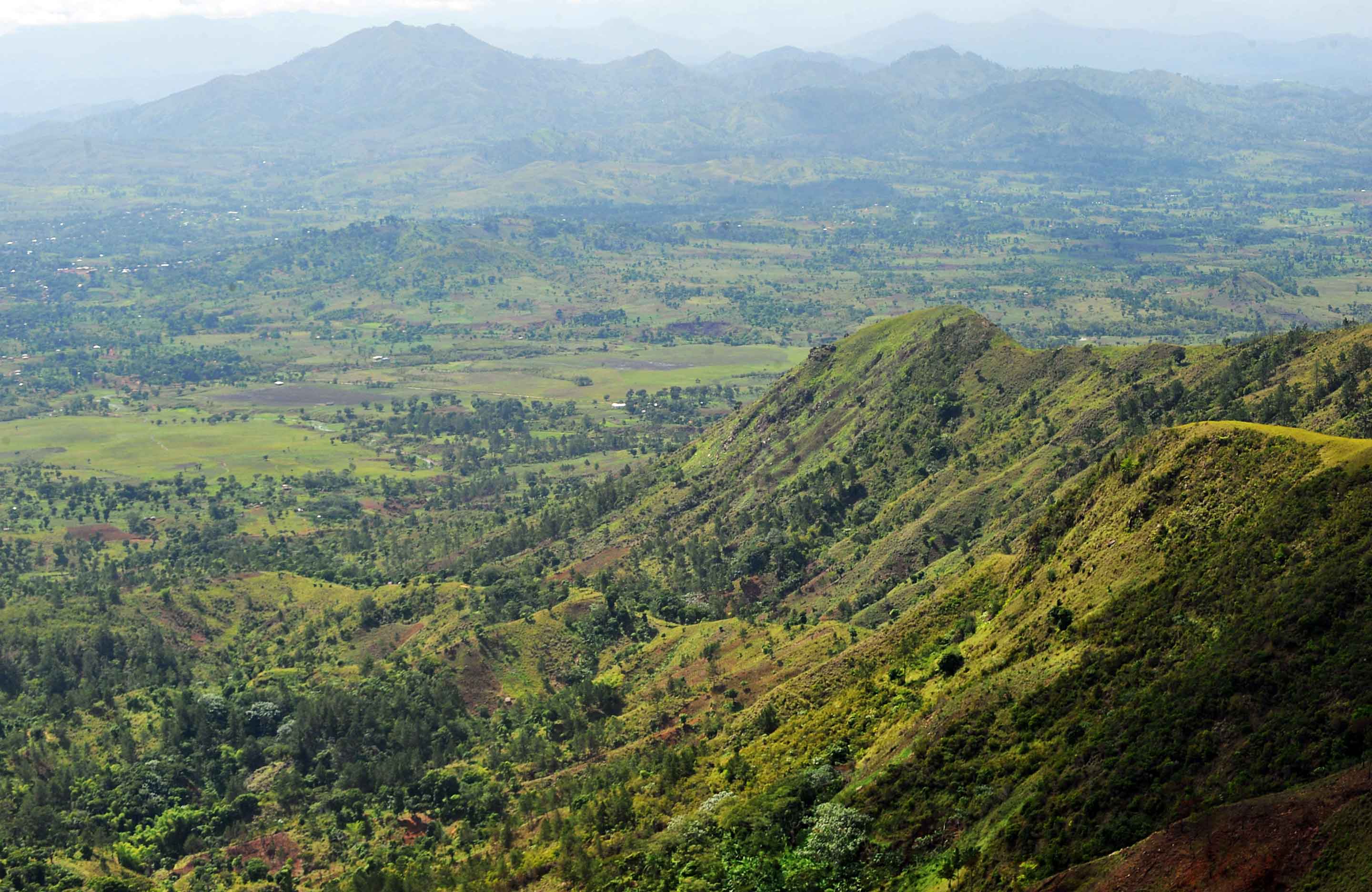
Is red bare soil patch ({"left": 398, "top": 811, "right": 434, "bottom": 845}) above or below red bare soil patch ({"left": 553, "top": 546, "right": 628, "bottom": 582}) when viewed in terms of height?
below

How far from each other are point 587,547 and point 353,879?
8613cm

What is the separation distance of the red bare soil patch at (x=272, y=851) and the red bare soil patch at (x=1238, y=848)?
238ft

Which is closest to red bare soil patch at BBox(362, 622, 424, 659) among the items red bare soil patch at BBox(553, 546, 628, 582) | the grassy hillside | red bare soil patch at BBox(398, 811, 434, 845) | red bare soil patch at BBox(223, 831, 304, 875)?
the grassy hillside

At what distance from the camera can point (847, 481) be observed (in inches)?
6043

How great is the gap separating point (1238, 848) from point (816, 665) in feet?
183

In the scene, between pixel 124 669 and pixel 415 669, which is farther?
pixel 124 669

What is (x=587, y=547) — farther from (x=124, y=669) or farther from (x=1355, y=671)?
(x=1355, y=671)

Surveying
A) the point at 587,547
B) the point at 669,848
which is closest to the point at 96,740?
the point at 587,547

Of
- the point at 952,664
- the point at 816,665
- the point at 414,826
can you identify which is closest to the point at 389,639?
the point at 414,826

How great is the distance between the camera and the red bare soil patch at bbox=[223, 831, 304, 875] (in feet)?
325

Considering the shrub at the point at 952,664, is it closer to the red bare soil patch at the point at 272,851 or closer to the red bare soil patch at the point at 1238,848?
the red bare soil patch at the point at 1238,848

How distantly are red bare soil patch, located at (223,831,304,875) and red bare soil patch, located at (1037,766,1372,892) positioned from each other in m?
72.4

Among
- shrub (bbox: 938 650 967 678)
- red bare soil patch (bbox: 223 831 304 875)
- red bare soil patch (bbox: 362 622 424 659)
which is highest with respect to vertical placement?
shrub (bbox: 938 650 967 678)

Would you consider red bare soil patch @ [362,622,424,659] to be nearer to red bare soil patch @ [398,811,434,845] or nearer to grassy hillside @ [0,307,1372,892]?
grassy hillside @ [0,307,1372,892]
